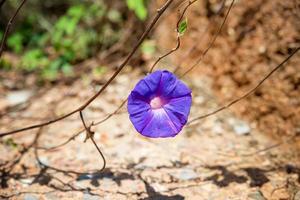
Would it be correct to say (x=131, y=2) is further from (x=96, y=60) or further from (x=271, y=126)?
(x=271, y=126)

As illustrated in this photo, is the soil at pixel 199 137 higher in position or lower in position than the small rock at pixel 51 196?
higher

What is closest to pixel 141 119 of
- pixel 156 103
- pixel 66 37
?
pixel 156 103

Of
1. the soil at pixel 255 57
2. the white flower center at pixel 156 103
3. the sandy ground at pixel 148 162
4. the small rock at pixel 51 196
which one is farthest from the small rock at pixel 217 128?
the small rock at pixel 51 196

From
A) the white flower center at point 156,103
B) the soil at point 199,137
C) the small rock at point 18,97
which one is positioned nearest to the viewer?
the white flower center at point 156,103

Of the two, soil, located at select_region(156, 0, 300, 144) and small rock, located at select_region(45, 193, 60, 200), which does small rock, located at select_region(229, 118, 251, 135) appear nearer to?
soil, located at select_region(156, 0, 300, 144)

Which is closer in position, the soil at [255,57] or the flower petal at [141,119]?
the flower petal at [141,119]

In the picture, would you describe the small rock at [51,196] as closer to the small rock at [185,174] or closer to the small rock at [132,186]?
the small rock at [132,186]

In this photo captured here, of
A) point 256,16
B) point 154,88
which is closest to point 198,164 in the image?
point 154,88

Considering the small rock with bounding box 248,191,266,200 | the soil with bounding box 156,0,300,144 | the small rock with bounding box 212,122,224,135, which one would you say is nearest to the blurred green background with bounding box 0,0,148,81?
the soil with bounding box 156,0,300,144
